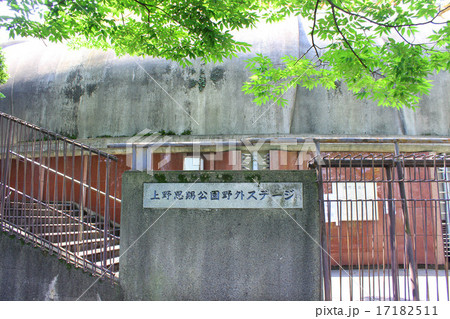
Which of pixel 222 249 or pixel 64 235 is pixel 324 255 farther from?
pixel 64 235

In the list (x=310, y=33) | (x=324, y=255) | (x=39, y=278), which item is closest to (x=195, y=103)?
(x=310, y=33)

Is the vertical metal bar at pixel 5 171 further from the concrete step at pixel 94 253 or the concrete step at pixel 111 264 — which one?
the concrete step at pixel 111 264

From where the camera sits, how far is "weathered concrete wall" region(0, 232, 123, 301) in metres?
4.30

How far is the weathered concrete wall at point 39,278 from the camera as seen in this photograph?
4305 mm

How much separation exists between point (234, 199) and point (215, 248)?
684 millimetres

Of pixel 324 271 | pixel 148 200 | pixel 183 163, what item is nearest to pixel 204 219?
pixel 148 200

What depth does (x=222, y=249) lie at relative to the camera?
413cm

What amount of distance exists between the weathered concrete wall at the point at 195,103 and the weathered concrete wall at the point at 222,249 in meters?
4.40

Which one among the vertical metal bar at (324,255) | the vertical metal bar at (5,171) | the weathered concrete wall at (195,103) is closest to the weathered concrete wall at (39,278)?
the vertical metal bar at (5,171)

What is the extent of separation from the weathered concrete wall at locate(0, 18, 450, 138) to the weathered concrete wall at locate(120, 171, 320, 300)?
173 inches

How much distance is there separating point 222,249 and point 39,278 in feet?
8.46

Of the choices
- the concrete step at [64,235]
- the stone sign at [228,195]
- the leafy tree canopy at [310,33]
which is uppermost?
the leafy tree canopy at [310,33]

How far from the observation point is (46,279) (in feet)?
14.3

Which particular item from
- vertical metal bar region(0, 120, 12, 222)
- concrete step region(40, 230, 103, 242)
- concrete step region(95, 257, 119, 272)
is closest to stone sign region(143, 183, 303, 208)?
concrete step region(95, 257, 119, 272)
